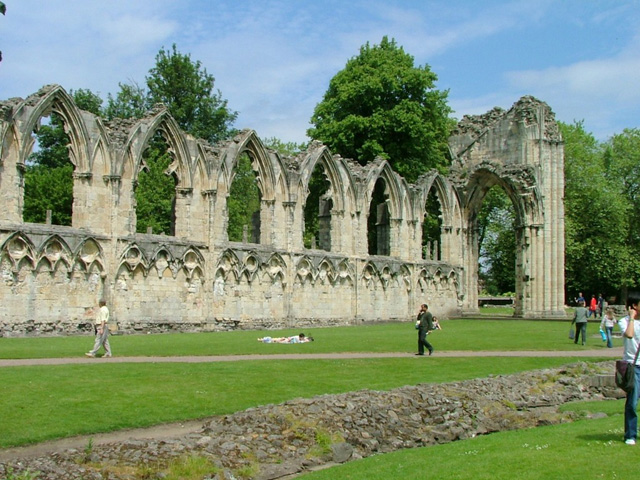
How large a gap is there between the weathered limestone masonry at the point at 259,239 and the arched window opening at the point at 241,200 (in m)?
20.0

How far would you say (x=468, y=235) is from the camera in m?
42.6

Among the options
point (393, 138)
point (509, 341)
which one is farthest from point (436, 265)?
point (509, 341)

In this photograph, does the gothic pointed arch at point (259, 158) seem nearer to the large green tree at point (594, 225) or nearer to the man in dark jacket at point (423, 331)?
the man in dark jacket at point (423, 331)

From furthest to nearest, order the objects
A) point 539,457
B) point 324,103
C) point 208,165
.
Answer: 1. point 324,103
2. point 208,165
3. point 539,457

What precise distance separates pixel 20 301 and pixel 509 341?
14281mm

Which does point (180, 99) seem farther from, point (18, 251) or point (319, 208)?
point (18, 251)

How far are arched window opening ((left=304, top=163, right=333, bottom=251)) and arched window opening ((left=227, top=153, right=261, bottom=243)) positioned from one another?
16.5 feet

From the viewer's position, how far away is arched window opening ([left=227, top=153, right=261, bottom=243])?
58281 millimetres

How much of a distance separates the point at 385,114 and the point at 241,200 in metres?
25.5

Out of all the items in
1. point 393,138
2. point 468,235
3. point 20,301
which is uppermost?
point 393,138

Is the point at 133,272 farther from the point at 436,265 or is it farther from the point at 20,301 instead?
the point at 436,265

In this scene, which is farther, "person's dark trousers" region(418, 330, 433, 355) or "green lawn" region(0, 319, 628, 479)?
"person's dark trousers" region(418, 330, 433, 355)

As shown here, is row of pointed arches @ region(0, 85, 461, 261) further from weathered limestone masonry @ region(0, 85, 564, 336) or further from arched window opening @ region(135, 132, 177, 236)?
arched window opening @ region(135, 132, 177, 236)

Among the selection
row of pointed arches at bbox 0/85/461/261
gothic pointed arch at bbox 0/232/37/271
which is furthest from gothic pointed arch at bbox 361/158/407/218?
gothic pointed arch at bbox 0/232/37/271
